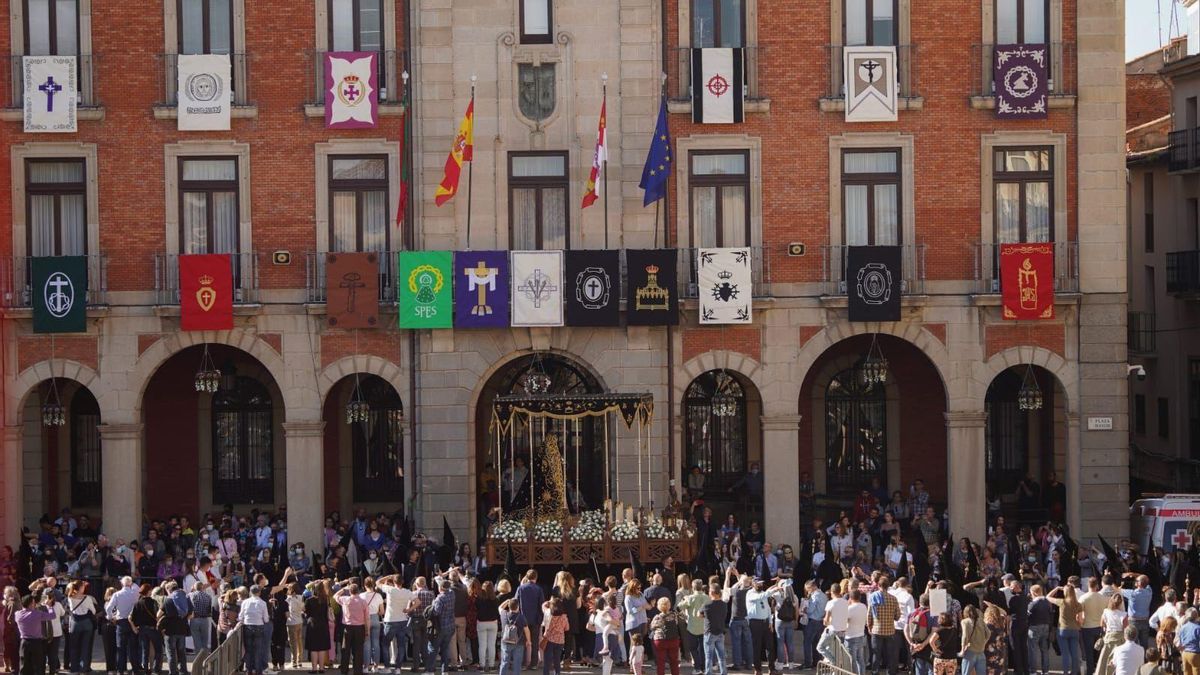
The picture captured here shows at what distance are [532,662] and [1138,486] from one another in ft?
81.5

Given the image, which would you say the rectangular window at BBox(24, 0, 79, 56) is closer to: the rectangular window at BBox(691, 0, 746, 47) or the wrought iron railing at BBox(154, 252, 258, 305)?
the wrought iron railing at BBox(154, 252, 258, 305)

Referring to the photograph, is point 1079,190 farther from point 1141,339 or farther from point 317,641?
point 317,641

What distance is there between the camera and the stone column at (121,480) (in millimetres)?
43594

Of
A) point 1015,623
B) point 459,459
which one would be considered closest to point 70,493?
point 459,459

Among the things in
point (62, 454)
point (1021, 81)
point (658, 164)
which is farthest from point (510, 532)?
point (1021, 81)

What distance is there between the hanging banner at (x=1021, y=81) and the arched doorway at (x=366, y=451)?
1500cm

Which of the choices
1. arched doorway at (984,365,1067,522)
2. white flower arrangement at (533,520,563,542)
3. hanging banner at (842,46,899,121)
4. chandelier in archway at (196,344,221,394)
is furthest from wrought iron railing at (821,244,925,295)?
chandelier in archway at (196,344,221,394)

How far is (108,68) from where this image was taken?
4394cm

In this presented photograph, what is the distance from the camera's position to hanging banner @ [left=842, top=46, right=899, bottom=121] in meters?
43.6

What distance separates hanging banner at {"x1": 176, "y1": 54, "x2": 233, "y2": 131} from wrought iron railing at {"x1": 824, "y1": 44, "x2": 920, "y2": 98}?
1231 cm

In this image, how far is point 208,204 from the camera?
44.2m

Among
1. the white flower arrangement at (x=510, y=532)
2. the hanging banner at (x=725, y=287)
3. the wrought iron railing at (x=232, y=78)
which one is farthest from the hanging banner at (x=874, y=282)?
the wrought iron railing at (x=232, y=78)

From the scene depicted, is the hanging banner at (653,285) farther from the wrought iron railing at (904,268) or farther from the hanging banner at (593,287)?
the wrought iron railing at (904,268)

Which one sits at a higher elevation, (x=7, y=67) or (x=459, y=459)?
(x=7, y=67)
